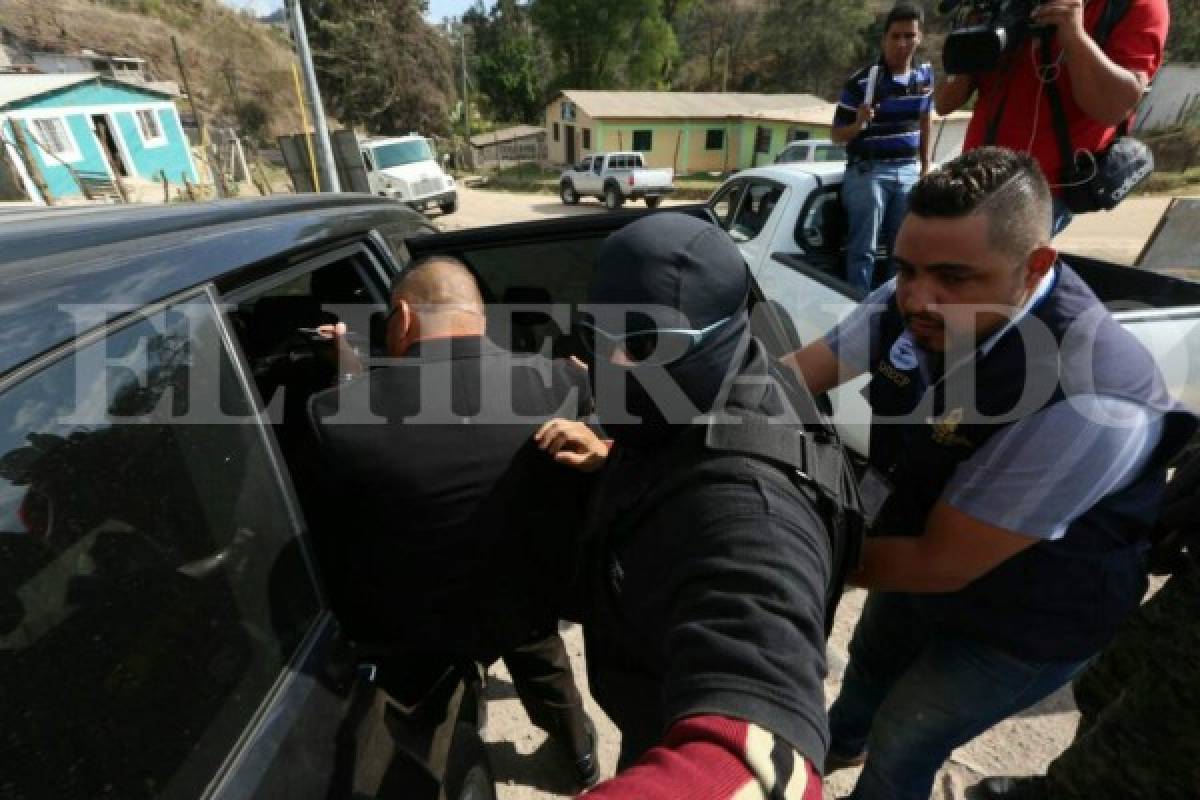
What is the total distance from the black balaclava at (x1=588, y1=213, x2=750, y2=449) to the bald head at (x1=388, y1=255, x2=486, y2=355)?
0.66 metres

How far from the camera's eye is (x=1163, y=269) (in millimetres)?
5078

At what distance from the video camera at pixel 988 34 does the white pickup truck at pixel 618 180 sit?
53.7 feet

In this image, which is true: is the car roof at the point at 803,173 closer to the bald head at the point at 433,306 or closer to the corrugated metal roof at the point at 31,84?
the bald head at the point at 433,306

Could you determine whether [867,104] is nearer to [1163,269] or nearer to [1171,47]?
[1163,269]

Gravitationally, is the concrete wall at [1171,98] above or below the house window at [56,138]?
above

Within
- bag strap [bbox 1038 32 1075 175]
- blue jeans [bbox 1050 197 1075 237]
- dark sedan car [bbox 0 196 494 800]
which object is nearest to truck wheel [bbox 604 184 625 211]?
blue jeans [bbox 1050 197 1075 237]

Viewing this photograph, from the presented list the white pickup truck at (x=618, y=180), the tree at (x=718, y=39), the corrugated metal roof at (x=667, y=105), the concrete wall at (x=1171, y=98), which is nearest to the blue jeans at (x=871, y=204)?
the white pickup truck at (x=618, y=180)

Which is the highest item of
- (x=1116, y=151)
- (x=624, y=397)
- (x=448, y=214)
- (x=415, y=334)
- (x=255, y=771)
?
(x=1116, y=151)

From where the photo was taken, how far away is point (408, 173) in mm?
16703

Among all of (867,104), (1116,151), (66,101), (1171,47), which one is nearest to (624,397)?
(1116,151)

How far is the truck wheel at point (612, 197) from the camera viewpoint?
63.7 ft

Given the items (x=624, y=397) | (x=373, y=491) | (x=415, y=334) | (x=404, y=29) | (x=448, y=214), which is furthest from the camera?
(x=404, y=29)

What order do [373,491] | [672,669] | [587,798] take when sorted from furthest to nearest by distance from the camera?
[373,491] < [672,669] < [587,798]

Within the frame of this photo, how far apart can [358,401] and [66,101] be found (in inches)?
990
